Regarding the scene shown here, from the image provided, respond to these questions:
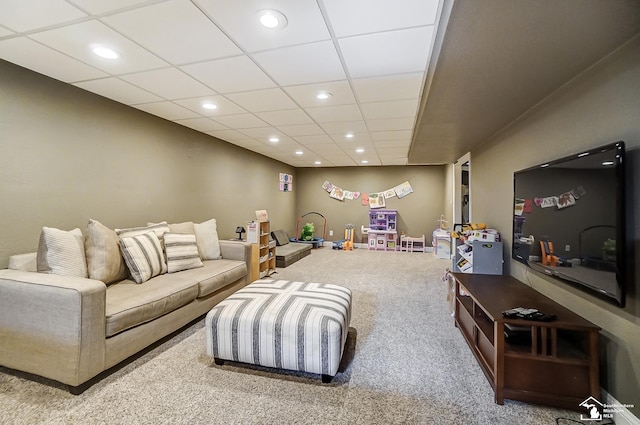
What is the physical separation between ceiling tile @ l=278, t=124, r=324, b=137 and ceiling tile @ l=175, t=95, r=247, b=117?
0.76 metres

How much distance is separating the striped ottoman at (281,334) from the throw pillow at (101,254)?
1.09 metres

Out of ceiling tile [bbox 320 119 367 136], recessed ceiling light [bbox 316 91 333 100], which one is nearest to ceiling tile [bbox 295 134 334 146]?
ceiling tile [bbox 320 119 367 136]

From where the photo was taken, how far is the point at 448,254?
5.97 meters

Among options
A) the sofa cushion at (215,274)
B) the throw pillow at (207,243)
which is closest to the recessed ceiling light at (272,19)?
the sofa cushion at (215,274)

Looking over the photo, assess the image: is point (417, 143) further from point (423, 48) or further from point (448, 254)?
point (448, 254)

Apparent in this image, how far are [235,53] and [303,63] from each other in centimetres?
49

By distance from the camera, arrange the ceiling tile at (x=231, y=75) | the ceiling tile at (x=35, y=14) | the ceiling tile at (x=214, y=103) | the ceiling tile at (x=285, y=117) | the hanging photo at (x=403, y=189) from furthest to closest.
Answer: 1. the hanging photo at (x=403, y=189)
2. the ceiling tile at (x=285, y=117)
3. the ceiling tile at (x=214, y=103)
4. the ceiling tile at (x=231, y=75)
5. the ceiling tile at (x=35, y=14)

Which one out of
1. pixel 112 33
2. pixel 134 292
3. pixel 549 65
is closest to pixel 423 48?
pixel 549 65

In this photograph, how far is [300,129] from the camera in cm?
377

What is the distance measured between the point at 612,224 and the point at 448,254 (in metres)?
4.85

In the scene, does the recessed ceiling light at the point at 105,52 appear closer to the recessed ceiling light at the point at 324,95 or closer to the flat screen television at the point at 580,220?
the recessed ceiling light at the point at 324,95

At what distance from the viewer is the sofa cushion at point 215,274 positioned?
101 inches

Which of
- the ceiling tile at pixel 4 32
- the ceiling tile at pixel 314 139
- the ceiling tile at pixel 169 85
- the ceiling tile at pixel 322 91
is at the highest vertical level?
the ceiling tile at pixel 314 139

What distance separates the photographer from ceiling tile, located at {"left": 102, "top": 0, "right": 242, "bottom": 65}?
1.47 meters
